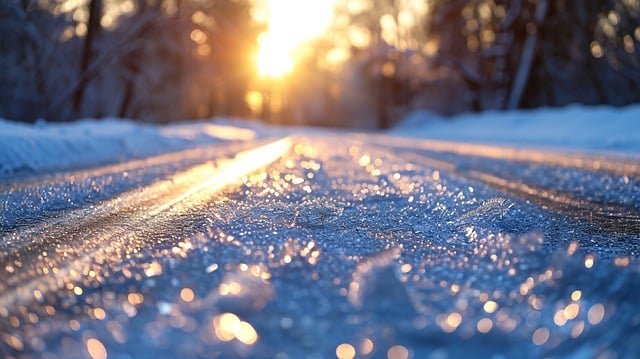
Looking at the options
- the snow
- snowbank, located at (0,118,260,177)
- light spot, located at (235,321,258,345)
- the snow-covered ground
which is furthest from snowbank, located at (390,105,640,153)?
light spot, located at (235,321,258,345)

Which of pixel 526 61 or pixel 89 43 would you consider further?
pixel 526 61

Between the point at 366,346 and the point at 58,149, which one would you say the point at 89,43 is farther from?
the point at 366,346

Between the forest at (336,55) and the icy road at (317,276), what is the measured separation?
31.6 feet

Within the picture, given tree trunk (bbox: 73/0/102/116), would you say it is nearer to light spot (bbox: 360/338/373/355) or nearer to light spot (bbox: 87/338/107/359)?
light spot (bbox: 87/338/107/359)

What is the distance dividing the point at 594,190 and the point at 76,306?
3.93 meters

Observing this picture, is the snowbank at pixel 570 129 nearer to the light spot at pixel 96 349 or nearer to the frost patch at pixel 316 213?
the frost patch at pixel 316 213

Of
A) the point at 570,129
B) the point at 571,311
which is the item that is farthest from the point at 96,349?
the point at 570,129

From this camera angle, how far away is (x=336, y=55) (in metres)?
50.2

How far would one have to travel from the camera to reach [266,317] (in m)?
1.42

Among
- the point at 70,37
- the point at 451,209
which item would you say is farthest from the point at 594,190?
the point at 70,37

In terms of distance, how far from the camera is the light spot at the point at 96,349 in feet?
3.92

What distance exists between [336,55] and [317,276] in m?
49.6

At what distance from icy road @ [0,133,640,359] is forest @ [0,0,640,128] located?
9.63 meters

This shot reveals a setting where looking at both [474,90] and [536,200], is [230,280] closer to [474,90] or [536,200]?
[536,200]
